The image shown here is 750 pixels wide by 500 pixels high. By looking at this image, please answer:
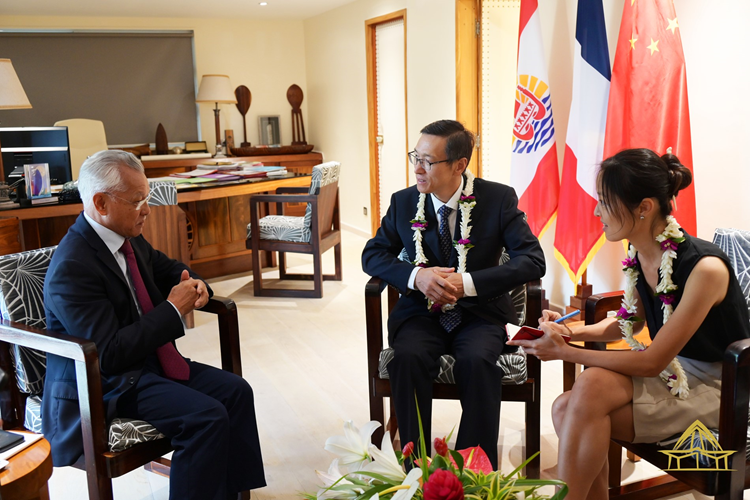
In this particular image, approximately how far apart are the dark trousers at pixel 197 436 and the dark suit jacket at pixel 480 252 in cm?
66

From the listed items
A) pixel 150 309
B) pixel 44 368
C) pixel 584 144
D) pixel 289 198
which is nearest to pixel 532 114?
pixel 584 144

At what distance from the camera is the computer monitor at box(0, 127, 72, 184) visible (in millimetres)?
4066

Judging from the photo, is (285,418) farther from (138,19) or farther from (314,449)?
(138,19)

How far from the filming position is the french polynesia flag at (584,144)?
3.30 meters

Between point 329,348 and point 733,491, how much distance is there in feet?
7.69

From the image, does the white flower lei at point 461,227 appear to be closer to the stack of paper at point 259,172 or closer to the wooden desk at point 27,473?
the wooden desk at point 27,473

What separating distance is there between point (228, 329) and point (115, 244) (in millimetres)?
447

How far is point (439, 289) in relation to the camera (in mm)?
2195

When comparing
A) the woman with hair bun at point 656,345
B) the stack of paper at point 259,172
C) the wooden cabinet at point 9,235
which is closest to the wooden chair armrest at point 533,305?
the woman with hair bun at point 656,345

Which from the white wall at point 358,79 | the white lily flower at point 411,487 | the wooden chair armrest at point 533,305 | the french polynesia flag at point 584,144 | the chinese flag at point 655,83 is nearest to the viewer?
the white lily flower at point 411,487

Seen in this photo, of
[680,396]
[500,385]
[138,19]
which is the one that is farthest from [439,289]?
[138,19]

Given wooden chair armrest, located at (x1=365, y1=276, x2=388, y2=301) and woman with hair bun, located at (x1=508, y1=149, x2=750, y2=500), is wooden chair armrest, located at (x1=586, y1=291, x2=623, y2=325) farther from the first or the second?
wooden chair armrest, located at (x1=365, y1=276, x2=388, y2=301)

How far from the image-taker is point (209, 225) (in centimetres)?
505
